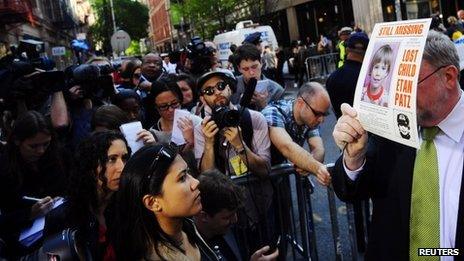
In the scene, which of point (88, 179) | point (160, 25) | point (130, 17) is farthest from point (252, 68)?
point (160, 25)

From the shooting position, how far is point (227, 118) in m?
2.95

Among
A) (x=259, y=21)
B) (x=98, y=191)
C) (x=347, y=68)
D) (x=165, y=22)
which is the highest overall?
(x=165, y=22)

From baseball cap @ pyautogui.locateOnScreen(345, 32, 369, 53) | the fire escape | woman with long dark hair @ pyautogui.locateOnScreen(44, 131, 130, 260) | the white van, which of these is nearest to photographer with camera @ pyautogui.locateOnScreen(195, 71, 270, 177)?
woman with long dark hair @ pyautogui.locateOnScreen(44, 131, 130, 260)

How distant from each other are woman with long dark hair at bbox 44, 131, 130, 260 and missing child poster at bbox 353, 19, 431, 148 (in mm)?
1330

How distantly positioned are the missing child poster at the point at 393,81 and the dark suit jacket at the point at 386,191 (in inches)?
10.3

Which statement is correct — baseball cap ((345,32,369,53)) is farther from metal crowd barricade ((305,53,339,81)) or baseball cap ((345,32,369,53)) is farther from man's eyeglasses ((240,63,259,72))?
metal crowd barricade ((305,53,339,81))

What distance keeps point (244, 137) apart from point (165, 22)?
87.6 m

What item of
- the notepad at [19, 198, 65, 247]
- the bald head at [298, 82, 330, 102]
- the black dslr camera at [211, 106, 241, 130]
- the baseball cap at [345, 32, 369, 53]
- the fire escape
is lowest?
the notepad at [19, 198, 65, 247]

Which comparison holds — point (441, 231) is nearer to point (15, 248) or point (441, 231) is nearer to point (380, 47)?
point (380, 47)

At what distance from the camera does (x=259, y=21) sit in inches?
1320

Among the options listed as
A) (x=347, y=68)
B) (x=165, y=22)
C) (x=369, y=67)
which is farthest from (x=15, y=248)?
(x=165, y=22)

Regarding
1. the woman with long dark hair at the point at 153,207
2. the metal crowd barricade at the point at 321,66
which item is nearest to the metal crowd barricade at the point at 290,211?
the woman with long dark hair at the point at 153,207

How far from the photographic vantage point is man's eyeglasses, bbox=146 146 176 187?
2042 mm

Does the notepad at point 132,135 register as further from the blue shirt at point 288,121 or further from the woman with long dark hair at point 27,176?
the blue shirt at point 288,121
